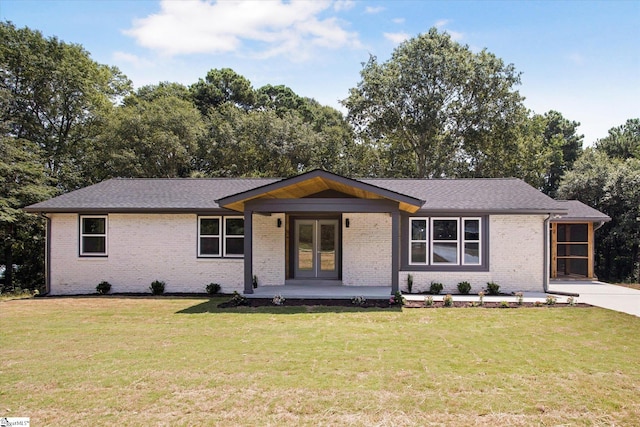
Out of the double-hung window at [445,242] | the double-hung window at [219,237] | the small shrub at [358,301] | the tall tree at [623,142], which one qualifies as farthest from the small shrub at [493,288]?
the tall tree at [623,142]

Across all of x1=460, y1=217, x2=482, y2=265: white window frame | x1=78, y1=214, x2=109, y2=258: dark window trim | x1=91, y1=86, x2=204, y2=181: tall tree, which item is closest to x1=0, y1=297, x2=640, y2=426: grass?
x1=460, y1=217, x2=482, y2=265: white window frame

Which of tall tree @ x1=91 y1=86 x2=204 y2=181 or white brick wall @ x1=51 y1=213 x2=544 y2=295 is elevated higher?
tall tree @ x1=91 y1=86 x2=204 y2=181

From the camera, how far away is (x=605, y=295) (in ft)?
46.3

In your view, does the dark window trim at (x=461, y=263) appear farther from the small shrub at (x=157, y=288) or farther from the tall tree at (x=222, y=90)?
the tall tree at (x=222, y=90)

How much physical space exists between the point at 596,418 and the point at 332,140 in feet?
93.1

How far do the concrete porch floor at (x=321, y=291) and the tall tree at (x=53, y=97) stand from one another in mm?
18374

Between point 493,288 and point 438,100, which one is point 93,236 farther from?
point 438,100

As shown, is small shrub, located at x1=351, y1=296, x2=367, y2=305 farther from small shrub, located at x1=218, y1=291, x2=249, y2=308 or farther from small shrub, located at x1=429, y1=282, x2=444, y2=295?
small shrub, located at x1=429, y1=282, x2=444, y2=295

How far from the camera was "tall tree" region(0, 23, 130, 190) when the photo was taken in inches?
1024

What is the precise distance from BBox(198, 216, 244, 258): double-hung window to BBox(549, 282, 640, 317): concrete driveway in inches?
388

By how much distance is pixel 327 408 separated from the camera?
5.02m

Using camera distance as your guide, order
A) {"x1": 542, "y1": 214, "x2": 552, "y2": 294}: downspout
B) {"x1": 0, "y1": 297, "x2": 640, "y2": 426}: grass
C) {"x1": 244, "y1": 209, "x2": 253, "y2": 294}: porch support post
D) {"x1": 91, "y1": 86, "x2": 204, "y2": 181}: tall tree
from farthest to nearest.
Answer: {"x1": 91, "y1": 86, "x2": 204, "y2": 181}: tall tree < {"x1": 542, "y1": 214, "x2": 552, "y2": 294}: downspout < {"x1": 244, "y1": 209, "x2": 253, "y2": 294}: porch support post < {"x1": 0, "y1": 297, "x2": 640, "y2": 426}: grass

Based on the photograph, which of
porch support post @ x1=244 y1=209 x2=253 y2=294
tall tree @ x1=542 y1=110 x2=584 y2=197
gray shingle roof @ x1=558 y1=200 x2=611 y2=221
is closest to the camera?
porch support post @ x1=244 y1=209 x2=253 y2=294

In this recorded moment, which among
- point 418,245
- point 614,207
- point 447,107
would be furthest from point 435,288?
point 447,107
